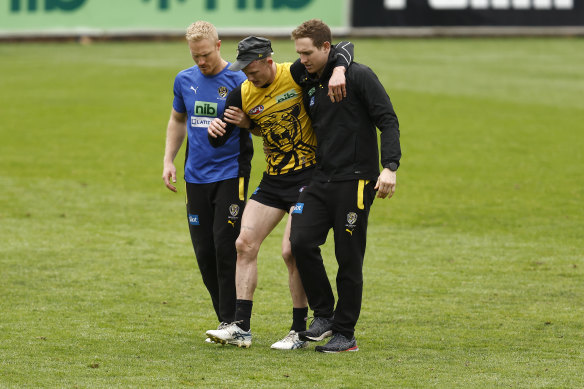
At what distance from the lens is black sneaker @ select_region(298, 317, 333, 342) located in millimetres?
7246

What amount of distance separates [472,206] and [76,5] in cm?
1910

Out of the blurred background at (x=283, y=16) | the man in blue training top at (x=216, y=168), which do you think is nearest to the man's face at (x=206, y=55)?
the man in blue training top at (x=216, y=168)

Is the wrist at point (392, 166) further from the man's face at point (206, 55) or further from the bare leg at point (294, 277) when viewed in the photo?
the man's face at point (206, 55)

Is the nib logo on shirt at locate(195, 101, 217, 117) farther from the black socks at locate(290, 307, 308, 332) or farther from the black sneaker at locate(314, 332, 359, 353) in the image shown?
the black sneaker at locate(314, 332, 359, 353)

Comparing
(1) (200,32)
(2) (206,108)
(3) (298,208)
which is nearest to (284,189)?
(3) (298,208)

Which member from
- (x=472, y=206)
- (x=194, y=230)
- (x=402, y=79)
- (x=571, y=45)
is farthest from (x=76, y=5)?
(x=194, y=230)

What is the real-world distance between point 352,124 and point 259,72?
0.78 metres

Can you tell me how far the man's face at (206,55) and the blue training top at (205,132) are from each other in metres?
0.08

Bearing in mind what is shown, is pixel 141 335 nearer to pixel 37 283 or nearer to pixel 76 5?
pixel 37 283

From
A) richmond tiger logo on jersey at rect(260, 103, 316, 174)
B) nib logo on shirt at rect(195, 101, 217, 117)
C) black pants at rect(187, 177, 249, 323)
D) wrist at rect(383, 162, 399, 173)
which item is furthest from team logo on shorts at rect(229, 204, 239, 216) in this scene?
wrist at rect(383, 162, 399, 173)

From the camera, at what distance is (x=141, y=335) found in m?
7.70

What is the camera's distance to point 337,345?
7.05 meters

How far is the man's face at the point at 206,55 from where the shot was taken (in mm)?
7305

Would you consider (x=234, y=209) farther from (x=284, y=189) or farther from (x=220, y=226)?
(x=284, y=189)
